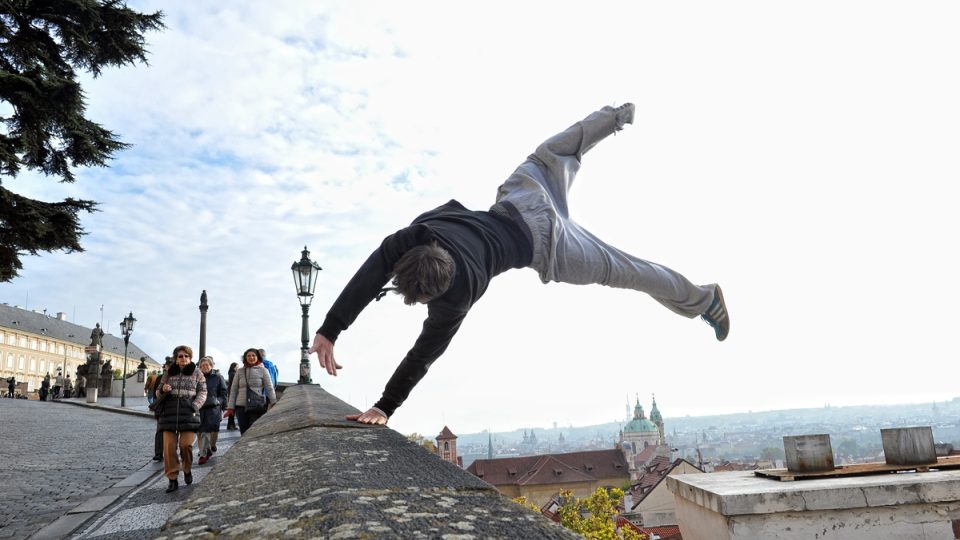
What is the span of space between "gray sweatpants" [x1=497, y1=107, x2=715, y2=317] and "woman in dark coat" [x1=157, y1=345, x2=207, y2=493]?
522cm

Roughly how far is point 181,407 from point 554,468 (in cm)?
9912

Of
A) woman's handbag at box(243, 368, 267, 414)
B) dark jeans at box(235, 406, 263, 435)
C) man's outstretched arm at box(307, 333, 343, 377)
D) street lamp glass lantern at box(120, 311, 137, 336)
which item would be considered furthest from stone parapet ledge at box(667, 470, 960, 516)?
street lamp glass lantern at box(120, 311, 137, 336)

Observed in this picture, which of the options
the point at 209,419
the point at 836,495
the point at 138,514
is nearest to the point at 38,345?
the point at 209,419

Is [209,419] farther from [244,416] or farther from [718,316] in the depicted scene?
[718,316]

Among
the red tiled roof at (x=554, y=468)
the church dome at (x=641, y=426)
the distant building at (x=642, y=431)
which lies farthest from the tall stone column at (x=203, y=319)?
the church dome at (x=641, y=426)

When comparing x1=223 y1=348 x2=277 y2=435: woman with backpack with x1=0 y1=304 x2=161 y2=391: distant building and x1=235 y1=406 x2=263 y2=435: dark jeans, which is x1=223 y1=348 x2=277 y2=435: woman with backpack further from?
x1=0 y1=304 x2=161 y2=391: distant building

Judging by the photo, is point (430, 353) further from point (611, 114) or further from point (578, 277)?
point (611, 114)

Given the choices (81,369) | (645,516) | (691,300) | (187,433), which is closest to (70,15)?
(187,433)

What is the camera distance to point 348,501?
1411 mm

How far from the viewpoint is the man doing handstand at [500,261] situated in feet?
11.6

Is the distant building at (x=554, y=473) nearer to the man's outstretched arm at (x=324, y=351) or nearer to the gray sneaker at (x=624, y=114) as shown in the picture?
the gray sneaker at (x=624, y=114)

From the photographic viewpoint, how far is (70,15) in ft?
42.5

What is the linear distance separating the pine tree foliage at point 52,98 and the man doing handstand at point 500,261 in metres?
11.2

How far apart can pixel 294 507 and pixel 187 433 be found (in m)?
7.12
